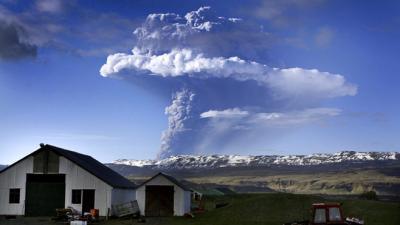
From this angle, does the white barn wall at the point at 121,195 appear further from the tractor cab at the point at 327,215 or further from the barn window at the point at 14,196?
the tractor cab at the point at 327,215

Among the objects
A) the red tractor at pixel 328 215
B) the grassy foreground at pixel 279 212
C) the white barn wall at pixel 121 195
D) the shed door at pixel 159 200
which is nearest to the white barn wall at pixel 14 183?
the white barn wall at pixel 121 195

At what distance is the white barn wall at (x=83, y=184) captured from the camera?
50.8m

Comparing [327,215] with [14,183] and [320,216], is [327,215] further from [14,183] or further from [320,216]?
[14,183]

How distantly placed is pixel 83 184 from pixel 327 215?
2995cm

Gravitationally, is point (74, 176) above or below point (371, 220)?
above

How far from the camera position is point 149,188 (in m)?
53.5

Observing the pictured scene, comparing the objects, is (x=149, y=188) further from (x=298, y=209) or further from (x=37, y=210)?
(x=298, y=209)

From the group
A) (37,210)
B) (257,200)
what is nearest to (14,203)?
(37,210)

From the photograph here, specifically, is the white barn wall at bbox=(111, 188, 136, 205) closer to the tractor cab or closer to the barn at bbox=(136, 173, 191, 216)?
the barn at bbox=(136, 173, 191, 216)

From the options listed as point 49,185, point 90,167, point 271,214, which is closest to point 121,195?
point 90,167

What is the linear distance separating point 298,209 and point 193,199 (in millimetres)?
28396

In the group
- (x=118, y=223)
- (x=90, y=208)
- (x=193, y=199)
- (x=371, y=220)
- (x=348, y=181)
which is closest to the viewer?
(x=371, y=220)

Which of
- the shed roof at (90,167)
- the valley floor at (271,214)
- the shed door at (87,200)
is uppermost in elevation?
the shed roof at (90,167)

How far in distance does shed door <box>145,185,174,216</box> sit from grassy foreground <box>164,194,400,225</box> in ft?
12.0
